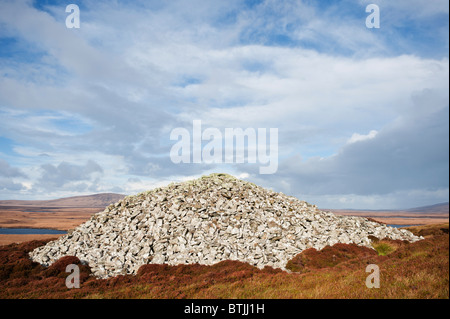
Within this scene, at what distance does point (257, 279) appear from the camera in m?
19.3

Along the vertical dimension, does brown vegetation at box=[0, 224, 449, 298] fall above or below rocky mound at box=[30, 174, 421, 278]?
below

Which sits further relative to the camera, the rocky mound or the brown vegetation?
the rocky mound

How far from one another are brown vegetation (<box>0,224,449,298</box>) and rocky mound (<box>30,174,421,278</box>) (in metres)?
1.53

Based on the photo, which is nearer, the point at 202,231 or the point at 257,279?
the point at 257,279

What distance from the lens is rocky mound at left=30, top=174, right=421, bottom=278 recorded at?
78.3 feet

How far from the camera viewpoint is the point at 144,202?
3203 cm

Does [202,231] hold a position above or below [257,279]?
above

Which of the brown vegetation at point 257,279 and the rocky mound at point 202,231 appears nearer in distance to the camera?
the brown vegetation at point 257,279

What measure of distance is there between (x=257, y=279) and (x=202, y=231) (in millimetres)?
8511

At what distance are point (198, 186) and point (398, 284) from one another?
24.6m

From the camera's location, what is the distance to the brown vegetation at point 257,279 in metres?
15.1

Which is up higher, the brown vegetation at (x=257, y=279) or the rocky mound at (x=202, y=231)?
the rocky mound at (x=202, y=231)

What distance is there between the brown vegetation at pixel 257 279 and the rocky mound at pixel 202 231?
153 cm
